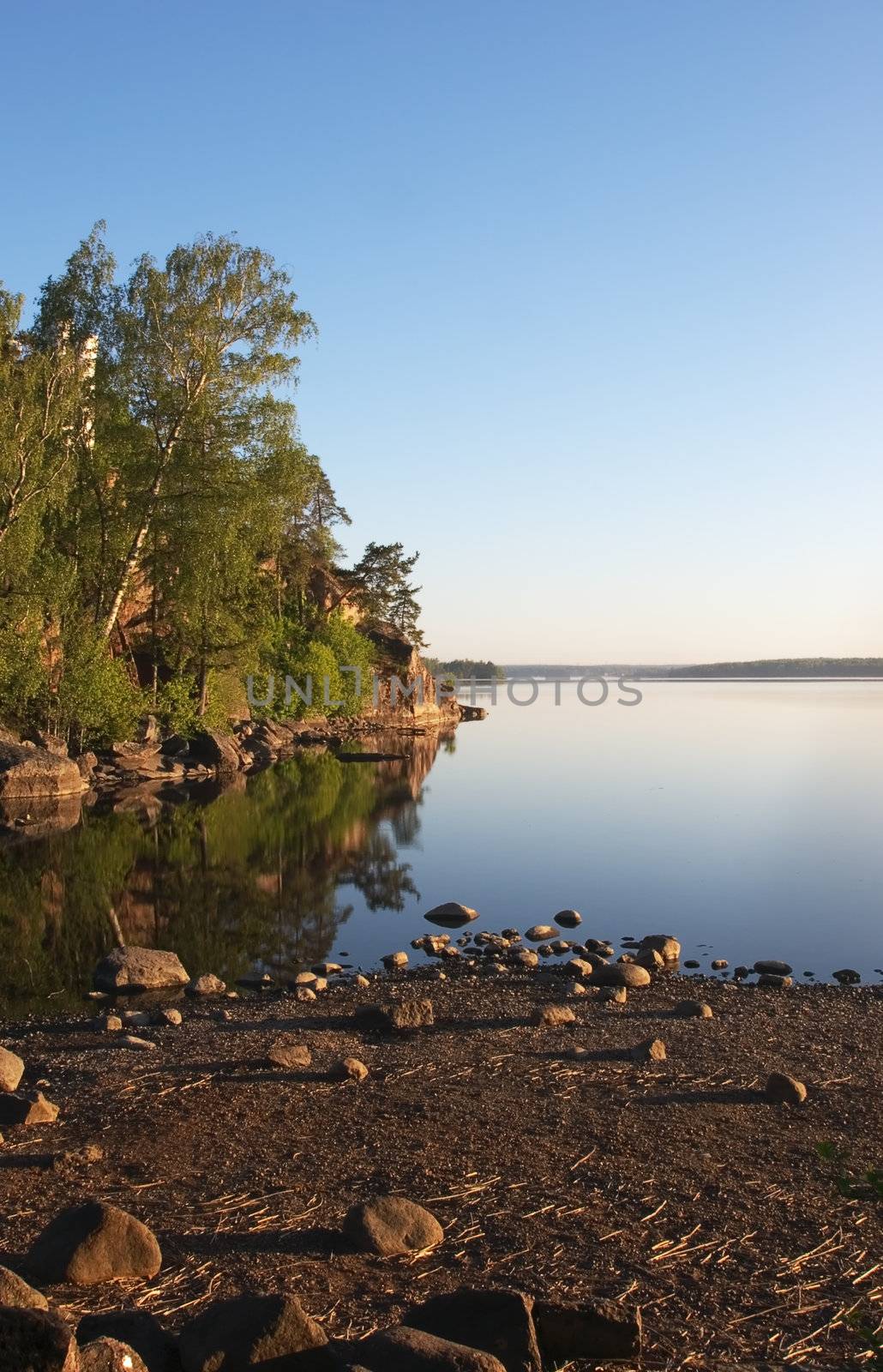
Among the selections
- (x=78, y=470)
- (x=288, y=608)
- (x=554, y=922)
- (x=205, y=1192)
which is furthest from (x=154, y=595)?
(x=205, y=1192)

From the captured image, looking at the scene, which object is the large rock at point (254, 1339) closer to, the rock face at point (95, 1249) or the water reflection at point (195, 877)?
the rock face at point (95, 1249)

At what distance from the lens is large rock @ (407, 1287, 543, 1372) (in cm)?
524

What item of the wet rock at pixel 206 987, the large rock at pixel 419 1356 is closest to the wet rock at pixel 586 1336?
the large rock at pixel 419 1356

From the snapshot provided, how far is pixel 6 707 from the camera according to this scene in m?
39.7

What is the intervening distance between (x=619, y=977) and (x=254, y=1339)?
9961mm

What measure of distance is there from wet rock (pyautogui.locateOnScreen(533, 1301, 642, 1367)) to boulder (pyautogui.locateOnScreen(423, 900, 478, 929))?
13.2 metres

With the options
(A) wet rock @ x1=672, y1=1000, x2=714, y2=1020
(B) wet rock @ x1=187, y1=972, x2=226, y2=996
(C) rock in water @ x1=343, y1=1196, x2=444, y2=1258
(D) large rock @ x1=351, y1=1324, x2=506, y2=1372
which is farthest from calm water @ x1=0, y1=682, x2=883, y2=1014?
(D) large rock @ x1=351, y1=1324, x2=506, y2=1372

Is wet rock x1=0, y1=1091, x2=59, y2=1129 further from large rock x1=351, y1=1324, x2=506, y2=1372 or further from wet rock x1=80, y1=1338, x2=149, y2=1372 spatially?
large rock x1=351, y1=1324, x2=506, y2=1372

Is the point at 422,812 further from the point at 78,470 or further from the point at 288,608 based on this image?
the point at 288,608

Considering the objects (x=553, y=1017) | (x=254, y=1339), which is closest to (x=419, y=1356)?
(x=254, y=1339)

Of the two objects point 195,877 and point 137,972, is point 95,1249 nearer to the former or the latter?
point 137,972

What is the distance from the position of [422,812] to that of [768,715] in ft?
221

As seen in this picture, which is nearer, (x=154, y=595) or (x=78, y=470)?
(x=78, y=470)

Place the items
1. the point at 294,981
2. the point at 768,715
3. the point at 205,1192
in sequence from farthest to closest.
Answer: the point at 768,715 < the point at 294,981 < the point at 205,1192
